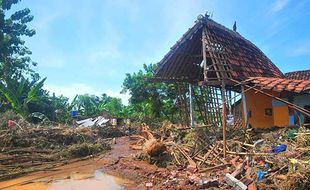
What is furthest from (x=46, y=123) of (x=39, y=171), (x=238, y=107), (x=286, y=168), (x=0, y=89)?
(x=286, y=168)

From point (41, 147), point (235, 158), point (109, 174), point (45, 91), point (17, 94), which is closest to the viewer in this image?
point (235, 158)

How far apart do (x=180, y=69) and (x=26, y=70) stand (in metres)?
18.9

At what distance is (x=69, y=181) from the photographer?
9.68 m

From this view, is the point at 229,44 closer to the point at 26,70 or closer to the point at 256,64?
the point at 256,64

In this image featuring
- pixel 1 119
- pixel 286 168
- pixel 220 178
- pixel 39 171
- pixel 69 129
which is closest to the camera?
pixel 286 168

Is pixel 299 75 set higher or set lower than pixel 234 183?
higher

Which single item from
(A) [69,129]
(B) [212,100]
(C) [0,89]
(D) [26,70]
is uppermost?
(D) [26,70]

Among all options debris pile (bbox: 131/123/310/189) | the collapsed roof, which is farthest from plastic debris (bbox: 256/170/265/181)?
the collapsed roof

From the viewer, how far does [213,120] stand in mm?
15328

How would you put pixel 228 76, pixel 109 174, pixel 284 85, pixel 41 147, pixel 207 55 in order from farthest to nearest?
pixel 41 147
pixel 207 55
pixel 228 76
pixel 109 174
pixel 284 85

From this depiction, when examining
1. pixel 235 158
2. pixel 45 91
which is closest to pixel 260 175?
pixel 235 158

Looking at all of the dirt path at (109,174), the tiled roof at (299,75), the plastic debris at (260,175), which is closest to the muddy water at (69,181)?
the dirt path at (109,174)

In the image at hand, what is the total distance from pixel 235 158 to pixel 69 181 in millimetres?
5110

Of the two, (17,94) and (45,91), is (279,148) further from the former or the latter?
(45,91)
